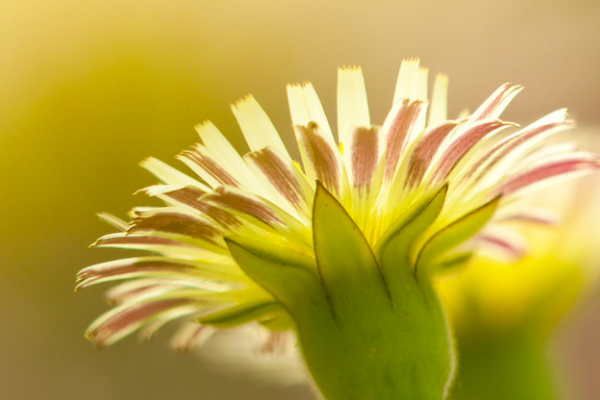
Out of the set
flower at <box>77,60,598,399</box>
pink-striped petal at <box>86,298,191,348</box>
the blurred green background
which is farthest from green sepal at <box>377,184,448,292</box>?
the blurred green background

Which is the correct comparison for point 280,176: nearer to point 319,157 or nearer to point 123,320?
point 319,157

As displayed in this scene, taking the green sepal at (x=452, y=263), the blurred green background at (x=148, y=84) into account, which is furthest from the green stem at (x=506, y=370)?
the blurred green background at (x=148, y=84)

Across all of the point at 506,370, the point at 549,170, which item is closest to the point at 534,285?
the point at 506,370

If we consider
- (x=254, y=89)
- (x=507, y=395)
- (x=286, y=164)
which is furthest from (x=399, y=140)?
(x=254, y=89)

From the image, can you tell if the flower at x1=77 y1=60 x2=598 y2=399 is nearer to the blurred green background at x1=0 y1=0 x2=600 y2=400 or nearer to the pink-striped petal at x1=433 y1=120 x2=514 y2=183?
the pink-striped petal at x1=433 y1=120 x2=514 y2=183

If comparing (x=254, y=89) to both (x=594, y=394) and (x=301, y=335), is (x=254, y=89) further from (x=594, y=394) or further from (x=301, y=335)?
(x=301, y=335)

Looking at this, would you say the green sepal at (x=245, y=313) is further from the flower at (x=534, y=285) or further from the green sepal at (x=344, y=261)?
the flower at (x=534, y=285)
